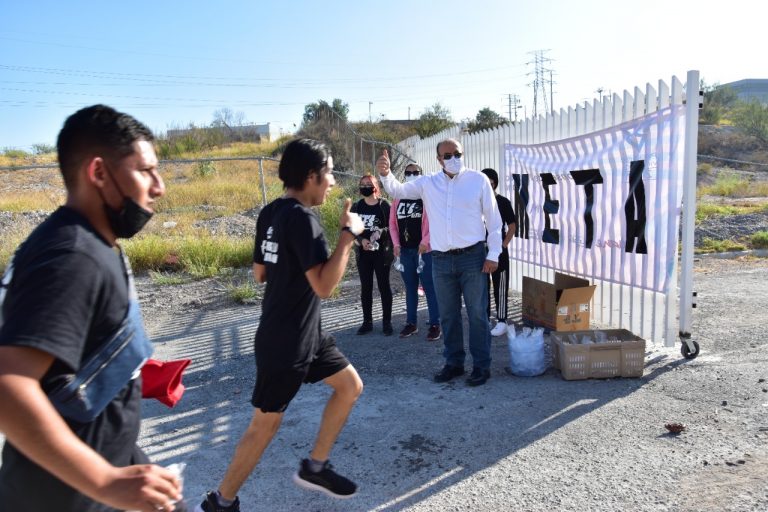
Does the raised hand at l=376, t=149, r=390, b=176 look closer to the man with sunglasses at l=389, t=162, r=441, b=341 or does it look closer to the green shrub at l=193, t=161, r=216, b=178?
the man with sunglasses at l=389, t=162, r=441, b=341

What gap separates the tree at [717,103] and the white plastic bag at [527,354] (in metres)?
48.6

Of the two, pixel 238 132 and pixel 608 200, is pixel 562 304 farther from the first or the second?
pixel 238 132

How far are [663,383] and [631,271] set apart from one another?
1336 millimetres

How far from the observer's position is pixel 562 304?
6234mm

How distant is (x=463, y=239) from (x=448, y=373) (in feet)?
4.12

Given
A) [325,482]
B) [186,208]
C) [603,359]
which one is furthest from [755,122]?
[325,482]

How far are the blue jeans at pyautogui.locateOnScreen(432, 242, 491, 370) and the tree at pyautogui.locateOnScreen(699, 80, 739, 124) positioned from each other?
48.8 m

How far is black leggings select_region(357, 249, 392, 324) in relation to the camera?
6.95 meters

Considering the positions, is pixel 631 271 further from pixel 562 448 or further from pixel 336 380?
pixel 336 380

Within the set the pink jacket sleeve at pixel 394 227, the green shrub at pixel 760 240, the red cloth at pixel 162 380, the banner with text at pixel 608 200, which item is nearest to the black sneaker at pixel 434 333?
the pink jacket sleeve at pixel 394 227

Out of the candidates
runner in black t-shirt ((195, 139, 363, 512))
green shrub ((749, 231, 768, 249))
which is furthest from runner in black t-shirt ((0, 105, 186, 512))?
green shrub ((749, 231, 768, 249))

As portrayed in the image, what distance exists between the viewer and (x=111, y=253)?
1.59 m

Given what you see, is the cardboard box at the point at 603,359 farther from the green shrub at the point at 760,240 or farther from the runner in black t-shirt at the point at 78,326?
the green shrub at the point at 760,240

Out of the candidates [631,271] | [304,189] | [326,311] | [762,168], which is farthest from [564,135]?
[762,168]
